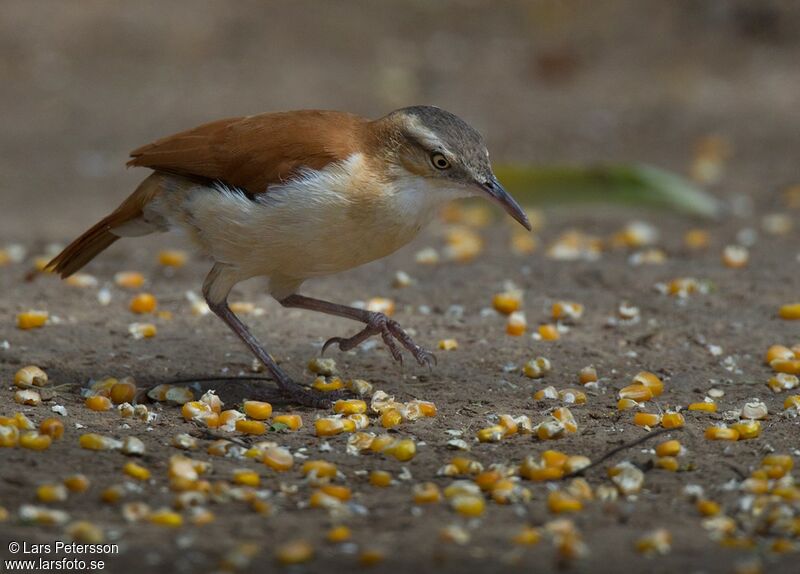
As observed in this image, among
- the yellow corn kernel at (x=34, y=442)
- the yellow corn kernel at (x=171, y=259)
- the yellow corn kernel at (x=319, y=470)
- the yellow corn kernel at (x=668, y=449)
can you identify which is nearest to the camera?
the yellow corn kernel at (x=319, y=470)

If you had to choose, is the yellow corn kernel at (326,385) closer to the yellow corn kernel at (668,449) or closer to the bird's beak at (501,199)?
the bird's beak at (501,199)

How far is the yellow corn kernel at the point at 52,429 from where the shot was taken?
15.9 feet

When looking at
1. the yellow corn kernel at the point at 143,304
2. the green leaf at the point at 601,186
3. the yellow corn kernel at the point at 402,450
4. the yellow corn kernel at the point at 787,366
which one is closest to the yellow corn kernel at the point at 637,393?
the yellow corn kernel at the point at 787,366

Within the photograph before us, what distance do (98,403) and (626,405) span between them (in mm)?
2419

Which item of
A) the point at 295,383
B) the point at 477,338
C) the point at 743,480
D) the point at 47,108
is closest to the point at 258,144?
the point at 295,383

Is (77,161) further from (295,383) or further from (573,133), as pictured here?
(295,383)

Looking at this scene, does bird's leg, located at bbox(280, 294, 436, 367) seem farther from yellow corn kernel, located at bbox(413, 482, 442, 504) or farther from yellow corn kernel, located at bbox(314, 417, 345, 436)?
yellow corn kernel, located at bbox(413, 482, 442, 504)

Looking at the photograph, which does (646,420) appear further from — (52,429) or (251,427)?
(52,429)

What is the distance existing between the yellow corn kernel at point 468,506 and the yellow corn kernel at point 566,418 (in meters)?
0.99

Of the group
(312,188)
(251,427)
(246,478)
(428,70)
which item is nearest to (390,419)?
(251,427)

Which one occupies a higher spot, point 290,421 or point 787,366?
point 787,366

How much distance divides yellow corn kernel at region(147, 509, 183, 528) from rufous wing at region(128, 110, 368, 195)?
6.31 feet

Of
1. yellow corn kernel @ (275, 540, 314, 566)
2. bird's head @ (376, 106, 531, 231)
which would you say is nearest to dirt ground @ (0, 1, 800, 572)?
yellow corn kernel @ (275, 540, 314, 566)

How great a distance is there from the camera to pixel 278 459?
4766 mm
